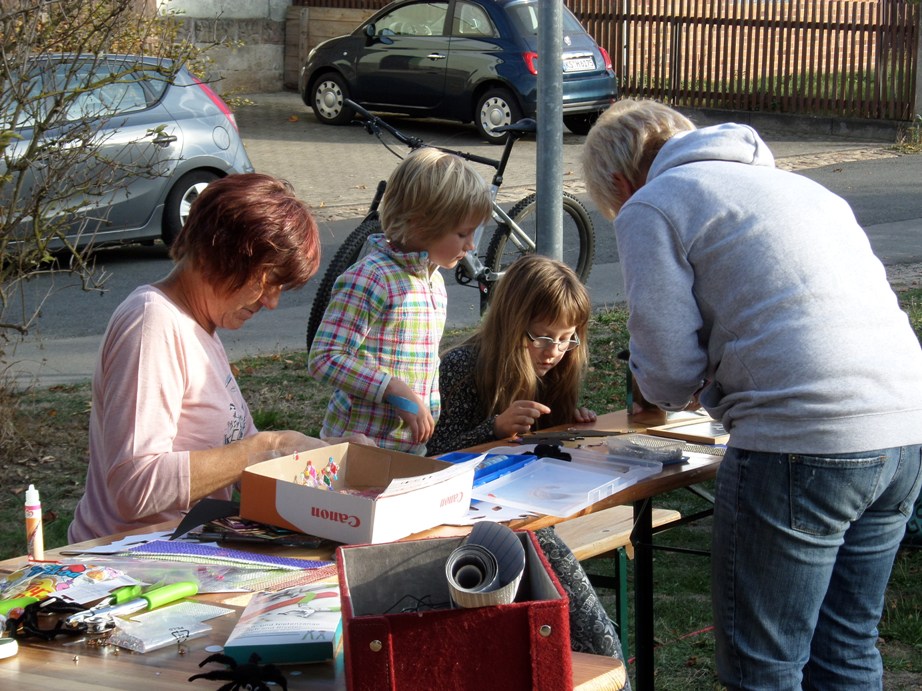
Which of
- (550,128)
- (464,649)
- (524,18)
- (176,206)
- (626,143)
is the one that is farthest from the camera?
(524,18)

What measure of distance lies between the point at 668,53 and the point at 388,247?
1489 cm

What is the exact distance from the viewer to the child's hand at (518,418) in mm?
3578

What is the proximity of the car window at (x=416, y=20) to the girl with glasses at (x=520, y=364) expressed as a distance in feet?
39.4

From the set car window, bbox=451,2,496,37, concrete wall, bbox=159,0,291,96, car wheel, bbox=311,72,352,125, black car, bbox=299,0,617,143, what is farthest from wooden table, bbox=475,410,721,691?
concrete wall, bbox=159,0,291,96

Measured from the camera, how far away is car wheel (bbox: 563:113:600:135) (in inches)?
618

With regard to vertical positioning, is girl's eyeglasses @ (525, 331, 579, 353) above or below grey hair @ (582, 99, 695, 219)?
below

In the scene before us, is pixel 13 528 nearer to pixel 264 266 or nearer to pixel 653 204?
pixel 264 266

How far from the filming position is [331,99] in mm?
16578

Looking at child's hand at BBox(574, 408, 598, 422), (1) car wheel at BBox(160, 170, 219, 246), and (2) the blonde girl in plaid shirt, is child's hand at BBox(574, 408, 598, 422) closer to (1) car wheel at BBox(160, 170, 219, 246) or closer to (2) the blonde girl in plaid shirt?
(2) the blonde girl in plaid shirt

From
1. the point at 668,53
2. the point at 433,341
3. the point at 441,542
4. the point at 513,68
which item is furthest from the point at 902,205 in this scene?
the point at 441,542

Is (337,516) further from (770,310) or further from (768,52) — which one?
(768,52)

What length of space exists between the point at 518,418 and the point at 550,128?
171 centimetres

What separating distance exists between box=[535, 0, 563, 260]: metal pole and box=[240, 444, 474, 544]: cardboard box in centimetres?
242

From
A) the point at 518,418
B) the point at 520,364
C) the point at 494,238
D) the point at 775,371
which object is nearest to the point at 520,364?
the point at 520,364
